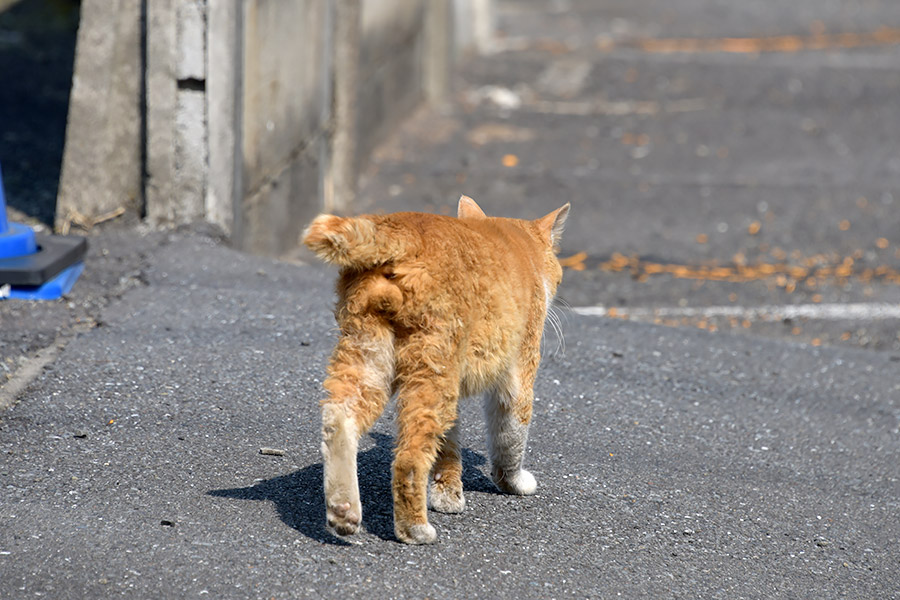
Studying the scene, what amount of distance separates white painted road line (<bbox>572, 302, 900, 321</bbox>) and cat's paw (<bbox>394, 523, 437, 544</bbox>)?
385cm

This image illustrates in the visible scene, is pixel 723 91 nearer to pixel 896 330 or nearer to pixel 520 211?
pixel 520 211

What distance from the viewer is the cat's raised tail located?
3223 mm

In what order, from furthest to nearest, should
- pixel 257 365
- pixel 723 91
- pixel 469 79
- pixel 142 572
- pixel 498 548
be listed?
1. pixel 469 79
2. pixel 723 91
3. pixel 257 365
4. pixel 498 548
5. pixel 142 572

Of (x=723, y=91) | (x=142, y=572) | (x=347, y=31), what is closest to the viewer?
(x=142, y=572)

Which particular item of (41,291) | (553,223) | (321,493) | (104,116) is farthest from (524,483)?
(104,116)

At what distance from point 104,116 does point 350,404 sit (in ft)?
13.5

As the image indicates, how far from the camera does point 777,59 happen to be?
15.2 meters

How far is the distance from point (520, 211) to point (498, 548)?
235 inches

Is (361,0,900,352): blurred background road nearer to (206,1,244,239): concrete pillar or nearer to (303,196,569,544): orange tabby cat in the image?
(206,1,244,239): concrete pillar

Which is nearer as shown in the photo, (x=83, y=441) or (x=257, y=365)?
(x=83, y=441)

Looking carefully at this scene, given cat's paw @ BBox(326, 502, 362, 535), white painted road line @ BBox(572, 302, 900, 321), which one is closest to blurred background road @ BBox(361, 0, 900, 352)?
white painted road line @ BBox(572, 302, 900, 321)

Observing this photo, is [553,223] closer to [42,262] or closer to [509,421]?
[509,421]

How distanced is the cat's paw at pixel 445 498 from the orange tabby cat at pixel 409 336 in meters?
0.34

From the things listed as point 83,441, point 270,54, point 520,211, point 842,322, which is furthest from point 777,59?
point 83,441
